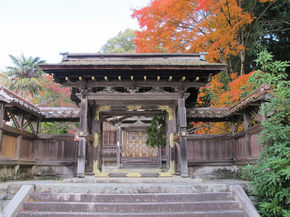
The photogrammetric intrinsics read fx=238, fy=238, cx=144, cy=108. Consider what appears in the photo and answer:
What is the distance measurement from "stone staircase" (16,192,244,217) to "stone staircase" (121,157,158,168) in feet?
40.0

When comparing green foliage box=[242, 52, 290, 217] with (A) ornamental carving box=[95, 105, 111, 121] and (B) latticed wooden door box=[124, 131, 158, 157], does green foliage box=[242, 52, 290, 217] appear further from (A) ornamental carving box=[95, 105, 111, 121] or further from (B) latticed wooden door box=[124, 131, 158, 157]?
(B) latticed wooden door box=[124, 131, 158, 157]

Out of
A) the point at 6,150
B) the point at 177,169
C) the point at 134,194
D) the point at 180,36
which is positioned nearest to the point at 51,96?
the point at 180,36

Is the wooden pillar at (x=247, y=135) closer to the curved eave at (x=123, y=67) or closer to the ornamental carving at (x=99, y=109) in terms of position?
the curved eave at (x=123, y=67)

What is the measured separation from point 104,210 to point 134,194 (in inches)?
37.3

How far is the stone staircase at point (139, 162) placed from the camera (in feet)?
62.3

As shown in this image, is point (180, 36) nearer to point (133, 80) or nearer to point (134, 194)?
point (133, 80)

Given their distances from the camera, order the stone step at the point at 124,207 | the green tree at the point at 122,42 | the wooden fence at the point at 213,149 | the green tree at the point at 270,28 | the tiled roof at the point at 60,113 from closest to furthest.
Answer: the stone step at the point at 124,207 → the wooden fence at the point at 213,149 → the tiled roof at the point at 60,113 → the green tree at the point at 270,28 → the green tree at the point at 122,42

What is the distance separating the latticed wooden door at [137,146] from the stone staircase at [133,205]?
13.4 m

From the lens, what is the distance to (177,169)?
10531 mm

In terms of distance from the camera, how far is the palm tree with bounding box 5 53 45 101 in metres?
23.0

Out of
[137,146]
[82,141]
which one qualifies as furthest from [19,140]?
[137,146]

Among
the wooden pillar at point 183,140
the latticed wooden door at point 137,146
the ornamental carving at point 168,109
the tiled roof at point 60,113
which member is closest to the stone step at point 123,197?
the wooden pillar at point 183,140

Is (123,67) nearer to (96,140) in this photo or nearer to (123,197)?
(96,140)

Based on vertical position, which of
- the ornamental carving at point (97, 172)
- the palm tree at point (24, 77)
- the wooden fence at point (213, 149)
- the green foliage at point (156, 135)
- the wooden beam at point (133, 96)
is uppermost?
the palm tree at point (24, 77)
